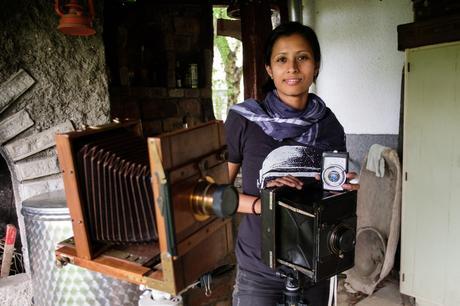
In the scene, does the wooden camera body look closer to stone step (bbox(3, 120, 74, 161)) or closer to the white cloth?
stone step (bbox(3, 120, 74, 161))

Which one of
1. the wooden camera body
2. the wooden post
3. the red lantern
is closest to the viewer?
the wooden camera body

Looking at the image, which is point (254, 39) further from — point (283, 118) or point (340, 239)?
point (340, 239)

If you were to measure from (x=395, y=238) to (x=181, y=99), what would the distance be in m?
1.75

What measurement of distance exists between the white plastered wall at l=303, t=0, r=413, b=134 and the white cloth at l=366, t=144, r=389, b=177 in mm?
289

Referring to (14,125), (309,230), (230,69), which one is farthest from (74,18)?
(230,69)

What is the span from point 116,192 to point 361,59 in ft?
7.88

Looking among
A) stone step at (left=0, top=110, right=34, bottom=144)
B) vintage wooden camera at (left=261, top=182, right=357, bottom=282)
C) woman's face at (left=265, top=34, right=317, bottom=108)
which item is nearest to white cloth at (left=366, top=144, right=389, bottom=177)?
woman's face at (left=265, top=34, right=317, bottom=108)

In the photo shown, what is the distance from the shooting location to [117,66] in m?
2.41

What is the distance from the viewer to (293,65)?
114 cm

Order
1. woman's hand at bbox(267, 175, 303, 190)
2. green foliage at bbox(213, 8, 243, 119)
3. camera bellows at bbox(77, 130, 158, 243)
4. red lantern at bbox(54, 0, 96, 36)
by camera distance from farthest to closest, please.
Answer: green foliage at bbox(213, 8, 243, 119), red lantern at bbox(54, 0, 96, 36), woman's hand at bbox(267, 175, 303, 190), camera bellows at bbox(77, 130, 158, 243)

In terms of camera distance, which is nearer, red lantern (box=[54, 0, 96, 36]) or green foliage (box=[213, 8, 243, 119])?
red lantern (box=[54, 0, 96, 36])

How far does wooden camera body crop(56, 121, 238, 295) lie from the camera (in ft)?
2.22

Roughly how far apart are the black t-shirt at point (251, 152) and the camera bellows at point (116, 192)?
1.28 ft

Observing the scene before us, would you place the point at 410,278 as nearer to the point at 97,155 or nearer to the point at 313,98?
the point at 313,98
